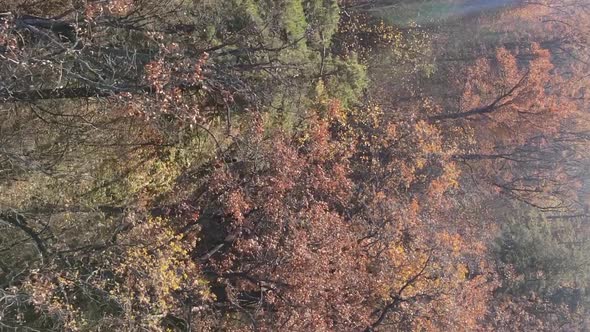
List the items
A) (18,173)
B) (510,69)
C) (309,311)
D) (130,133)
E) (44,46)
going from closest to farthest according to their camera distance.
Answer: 1. (44,46)
2. (18,173)
3. (130,133)
4. (309,311)
5. (510,69)

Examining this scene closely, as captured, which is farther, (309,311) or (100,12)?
(309,311)

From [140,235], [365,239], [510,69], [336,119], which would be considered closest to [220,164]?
[140,235]

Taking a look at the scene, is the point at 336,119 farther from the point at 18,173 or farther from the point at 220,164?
the point at 18,173

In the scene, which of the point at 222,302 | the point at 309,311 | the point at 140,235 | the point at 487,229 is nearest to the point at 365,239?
the point at 309,311

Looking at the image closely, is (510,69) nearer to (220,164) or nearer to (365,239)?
(365,239)

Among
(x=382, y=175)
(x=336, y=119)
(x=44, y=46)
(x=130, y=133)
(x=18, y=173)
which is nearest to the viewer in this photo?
(x=44, y=46)

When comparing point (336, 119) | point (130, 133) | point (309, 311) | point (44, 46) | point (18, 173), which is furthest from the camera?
point (336, 119)

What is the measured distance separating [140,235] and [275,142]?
456cm

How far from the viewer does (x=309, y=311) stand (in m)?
15.2

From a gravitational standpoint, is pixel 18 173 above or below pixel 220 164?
above

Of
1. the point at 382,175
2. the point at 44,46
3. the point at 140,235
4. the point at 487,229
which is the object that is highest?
the point at 44,46

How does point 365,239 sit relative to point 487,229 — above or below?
above

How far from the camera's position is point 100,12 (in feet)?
34.6

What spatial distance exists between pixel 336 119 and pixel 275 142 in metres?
2.95
